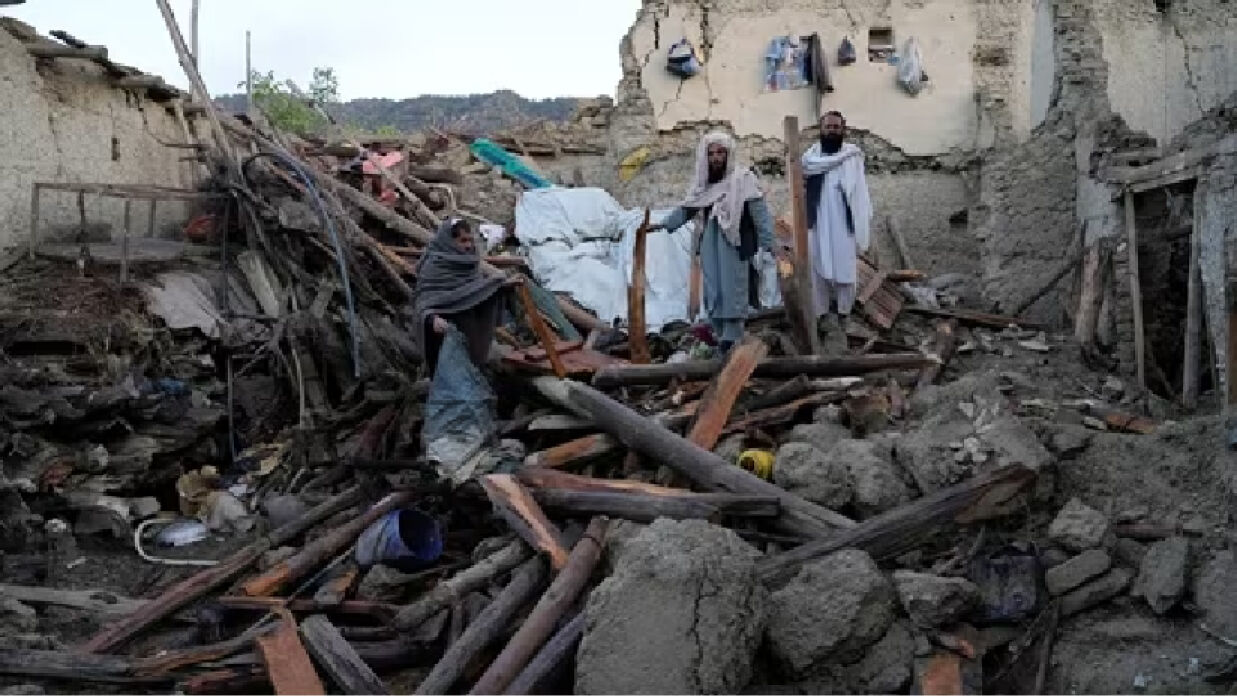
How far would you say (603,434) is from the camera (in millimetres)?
5941

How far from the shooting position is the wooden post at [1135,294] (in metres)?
7.04

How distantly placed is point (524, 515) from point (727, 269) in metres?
2.44

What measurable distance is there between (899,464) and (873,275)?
412 cm

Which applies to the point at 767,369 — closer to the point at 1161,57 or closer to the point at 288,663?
the point at 288,663

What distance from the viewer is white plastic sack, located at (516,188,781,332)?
9.24 meters

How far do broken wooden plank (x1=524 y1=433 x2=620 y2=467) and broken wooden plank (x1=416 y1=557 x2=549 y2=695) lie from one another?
3.13 ft

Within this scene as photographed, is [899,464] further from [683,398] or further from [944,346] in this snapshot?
[944,346]

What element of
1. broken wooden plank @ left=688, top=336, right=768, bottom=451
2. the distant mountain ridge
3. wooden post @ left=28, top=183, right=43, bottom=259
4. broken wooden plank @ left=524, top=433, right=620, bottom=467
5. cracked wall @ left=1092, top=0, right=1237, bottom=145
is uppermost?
the distant mountain ridge

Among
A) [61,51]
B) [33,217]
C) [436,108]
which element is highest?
[436,108]

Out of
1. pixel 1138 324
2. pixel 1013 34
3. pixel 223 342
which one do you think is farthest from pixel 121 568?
pixel 1013 34

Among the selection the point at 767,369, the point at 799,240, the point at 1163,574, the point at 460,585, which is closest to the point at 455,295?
the point at 767,369

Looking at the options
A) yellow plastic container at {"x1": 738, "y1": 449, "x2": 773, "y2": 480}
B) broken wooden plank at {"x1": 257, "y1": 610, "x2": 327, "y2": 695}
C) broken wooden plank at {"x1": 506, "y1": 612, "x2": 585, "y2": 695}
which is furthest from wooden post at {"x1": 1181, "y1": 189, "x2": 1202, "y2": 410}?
broken wooden plank at {"x1": 257, "y1": 610, "x2": 327, "y2": 695}

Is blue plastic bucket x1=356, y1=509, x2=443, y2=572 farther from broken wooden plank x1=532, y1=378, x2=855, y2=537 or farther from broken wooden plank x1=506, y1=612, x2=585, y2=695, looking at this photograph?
broken wooden plank x1=506, y1=612, x2=585, y2=695

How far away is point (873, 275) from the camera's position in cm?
881
